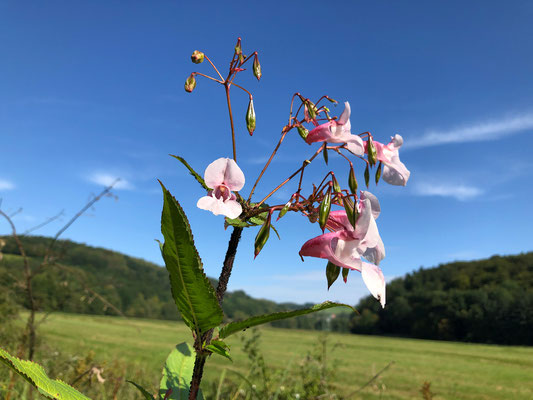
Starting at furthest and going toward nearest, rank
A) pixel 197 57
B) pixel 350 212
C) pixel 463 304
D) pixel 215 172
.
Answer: pixel 463 304 → pixel 197 57 → pixel 215 172 → pixel 350 212

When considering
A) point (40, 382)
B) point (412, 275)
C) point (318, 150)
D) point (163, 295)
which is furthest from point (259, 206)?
point (412, 275)

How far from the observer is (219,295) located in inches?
35.9

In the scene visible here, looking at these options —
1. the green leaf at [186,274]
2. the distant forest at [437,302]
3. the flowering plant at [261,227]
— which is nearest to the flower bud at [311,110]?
the flowering plant at [261,227]

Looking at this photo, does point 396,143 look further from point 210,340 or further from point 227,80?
point 210,340

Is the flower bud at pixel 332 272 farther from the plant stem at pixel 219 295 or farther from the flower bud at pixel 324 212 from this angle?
the plant stem at pixel 219 295

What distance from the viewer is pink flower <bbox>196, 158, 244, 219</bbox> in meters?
0.92

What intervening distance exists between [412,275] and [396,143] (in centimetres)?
5002

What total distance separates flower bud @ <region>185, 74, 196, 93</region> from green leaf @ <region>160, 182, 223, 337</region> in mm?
589

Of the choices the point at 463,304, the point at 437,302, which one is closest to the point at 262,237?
the point at 463,304

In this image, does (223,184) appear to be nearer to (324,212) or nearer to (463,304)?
(324,212)

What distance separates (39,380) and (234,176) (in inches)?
23.4

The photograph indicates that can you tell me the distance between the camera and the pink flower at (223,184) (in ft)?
3.03

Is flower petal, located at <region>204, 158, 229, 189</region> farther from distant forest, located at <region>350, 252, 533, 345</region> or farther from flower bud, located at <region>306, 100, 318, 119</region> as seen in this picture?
distant forest, located at <region>350, 252, 533, 345</region>

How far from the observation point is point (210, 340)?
91 centimetres
